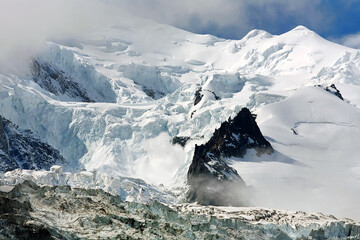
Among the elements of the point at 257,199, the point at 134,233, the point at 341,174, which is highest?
the point at 341,174

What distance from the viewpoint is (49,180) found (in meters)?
169

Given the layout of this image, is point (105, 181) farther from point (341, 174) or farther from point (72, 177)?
point (341, 174)

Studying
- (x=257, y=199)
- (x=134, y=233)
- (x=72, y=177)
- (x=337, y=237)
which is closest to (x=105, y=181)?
(x=72, y=177)

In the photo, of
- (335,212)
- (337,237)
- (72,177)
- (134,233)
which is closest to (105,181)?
(72,177)

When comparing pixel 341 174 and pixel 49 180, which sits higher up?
pixel 341 174

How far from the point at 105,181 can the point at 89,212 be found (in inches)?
4351

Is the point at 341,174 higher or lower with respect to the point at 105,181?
higher

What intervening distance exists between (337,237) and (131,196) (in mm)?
81522

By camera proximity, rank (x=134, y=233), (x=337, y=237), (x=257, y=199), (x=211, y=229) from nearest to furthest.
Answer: (x=134, y=233) < (x=211, y=229) < (x=337, y=237) < (x=257, y=199)

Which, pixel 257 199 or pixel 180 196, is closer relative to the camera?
pixel 257 199

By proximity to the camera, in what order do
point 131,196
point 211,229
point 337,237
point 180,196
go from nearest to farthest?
1. point 211,229
2. point 337,237
3. point 131,196
4. point 180,196

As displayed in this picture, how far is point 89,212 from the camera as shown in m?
65.9

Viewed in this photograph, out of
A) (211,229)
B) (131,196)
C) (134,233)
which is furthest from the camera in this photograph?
(131,196)

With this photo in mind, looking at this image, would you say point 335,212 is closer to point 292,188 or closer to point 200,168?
point 292,188
